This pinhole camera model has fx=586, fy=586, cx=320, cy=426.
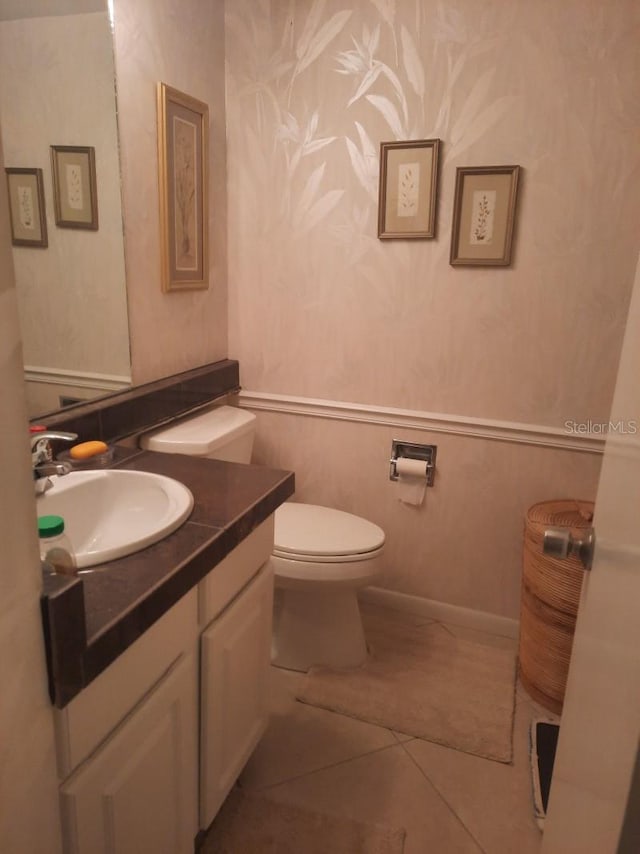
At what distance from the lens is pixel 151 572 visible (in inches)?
38.0

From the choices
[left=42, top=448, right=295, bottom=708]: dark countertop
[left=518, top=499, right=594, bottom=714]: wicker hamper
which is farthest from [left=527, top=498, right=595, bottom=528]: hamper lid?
[left=42, top=448, right=295, bottom=708]: dark countertop

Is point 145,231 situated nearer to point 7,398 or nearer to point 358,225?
point 358,225

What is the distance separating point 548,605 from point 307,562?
757 millimetres

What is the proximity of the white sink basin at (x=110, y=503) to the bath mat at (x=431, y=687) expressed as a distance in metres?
0.97

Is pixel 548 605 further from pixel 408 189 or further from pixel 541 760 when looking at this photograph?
pixel 408 189

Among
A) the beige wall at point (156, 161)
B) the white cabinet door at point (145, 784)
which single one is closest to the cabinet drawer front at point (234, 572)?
the white cabinet door at point (145, 784)

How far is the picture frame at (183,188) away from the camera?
1.79 meters

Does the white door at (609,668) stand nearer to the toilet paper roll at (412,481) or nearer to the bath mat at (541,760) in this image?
the bath mat at (541,760)

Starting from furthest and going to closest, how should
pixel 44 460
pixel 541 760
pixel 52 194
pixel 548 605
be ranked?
1. pixel 548 605
2. pixel 541 760
3. pixel 52 194
4. pixel 44 460

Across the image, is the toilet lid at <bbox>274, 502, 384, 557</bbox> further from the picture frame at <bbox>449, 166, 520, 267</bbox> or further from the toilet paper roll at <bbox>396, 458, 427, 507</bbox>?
the picture frame at <bbox>449, 166, 520, 267</bbox>

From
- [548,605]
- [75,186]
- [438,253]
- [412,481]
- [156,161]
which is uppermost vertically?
[156,161]

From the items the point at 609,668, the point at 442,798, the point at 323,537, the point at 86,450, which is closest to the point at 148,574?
the point at 86,450

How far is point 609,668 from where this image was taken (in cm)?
65

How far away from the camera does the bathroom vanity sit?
81 cm
